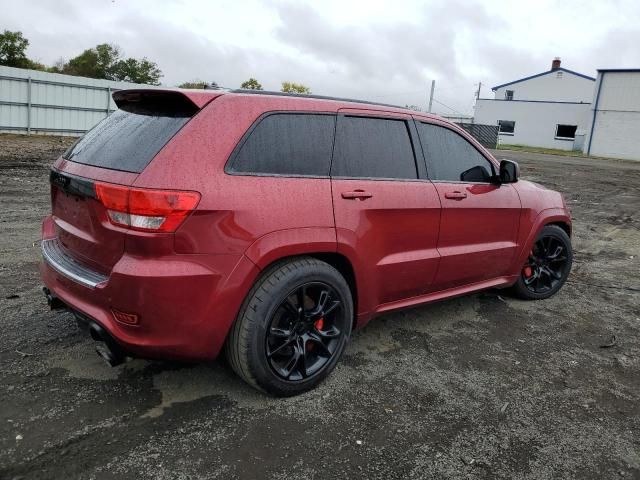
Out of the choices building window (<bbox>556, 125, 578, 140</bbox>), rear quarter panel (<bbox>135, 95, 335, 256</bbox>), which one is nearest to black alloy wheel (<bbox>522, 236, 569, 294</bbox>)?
rear quarter panel (<bbox>135, 95, 335, 256</bbox>)

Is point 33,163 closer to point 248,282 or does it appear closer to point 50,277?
point 50,277

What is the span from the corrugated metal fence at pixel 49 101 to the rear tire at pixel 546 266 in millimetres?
15895

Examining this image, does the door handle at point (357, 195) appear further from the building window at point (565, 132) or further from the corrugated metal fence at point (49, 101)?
the building window at point (565, 132)

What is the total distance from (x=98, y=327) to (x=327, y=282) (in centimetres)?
125

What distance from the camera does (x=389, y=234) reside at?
11.5ft

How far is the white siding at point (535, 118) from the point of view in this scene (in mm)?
43000

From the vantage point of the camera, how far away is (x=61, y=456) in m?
2.50

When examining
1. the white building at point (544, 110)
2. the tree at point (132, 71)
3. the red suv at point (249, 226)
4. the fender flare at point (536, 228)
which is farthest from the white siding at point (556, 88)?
the red suv at point (249, 226)

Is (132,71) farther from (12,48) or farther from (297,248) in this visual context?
(297,248)

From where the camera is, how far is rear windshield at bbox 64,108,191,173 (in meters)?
2.79

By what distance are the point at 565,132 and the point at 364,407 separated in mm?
46548

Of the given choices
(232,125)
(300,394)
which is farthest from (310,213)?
(300,394)

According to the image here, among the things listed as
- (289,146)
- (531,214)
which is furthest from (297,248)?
(531,214)

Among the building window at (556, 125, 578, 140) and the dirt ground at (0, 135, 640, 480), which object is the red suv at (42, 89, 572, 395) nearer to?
the dirt ground at (0, 135, 640, 480)
